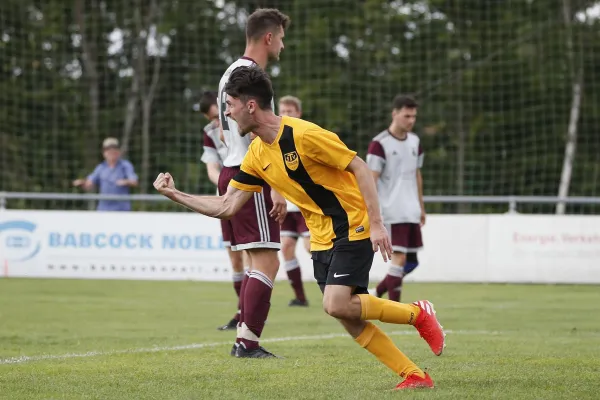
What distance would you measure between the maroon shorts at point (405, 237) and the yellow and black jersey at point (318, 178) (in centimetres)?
549

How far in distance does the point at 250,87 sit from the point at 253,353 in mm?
2084

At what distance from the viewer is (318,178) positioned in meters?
5.86

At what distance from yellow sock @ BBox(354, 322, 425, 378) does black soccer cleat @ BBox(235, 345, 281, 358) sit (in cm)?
156

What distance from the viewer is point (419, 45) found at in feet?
91.4

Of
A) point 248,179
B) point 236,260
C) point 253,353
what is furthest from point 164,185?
point 236,260

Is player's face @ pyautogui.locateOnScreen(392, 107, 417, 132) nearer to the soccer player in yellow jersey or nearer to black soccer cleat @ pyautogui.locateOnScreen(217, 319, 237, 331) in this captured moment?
black soccer cleat @ pyautogui.locateOnScreen(217, 319, 237, 331)

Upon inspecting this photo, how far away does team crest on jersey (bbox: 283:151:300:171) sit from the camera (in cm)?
581

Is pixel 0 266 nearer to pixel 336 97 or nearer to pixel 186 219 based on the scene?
pixel 186 219

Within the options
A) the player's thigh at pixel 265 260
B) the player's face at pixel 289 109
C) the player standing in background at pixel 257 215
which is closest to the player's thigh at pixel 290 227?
the player's face at pixel 289 109

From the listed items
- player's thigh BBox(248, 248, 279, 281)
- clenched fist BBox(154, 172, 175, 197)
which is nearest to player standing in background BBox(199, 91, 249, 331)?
player's thigh BBox(248, 248, 279, 281)

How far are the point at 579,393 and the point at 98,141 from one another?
78.1 ft

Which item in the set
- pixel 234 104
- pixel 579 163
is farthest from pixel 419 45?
pixel 234 104

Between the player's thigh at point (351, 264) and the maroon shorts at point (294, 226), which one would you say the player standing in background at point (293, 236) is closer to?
the maroon shorts at point (294, 226)

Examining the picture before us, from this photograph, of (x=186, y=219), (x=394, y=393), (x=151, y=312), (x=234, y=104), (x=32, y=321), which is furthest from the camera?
(x=186, y=219)
